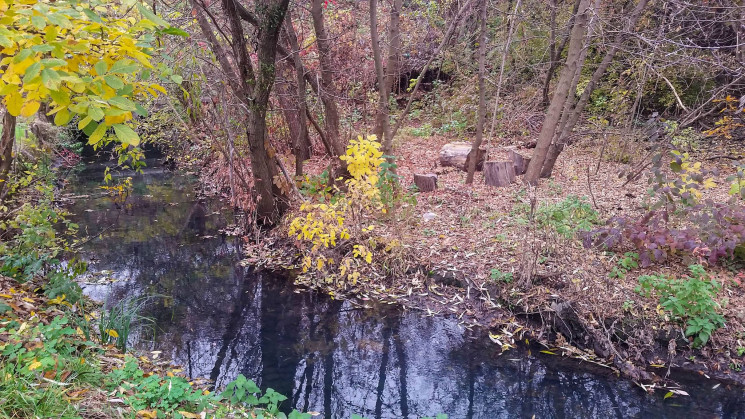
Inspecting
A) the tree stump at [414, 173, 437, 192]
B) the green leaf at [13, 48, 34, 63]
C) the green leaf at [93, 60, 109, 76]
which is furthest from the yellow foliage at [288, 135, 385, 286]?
the green leaf at [13, 48, 34, 63]

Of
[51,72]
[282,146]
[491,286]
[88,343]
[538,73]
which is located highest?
[538,73]

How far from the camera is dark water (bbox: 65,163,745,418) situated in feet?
13.6

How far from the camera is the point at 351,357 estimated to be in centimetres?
489

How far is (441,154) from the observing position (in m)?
10.0

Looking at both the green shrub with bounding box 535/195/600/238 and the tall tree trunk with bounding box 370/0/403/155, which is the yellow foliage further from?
the green shrub with bounding box 535/195/600/238

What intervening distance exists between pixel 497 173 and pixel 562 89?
1728 millimetres

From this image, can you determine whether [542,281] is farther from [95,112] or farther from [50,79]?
[50,79]

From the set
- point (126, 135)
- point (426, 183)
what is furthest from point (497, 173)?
point (126, 135)

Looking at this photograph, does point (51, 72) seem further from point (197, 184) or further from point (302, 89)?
point (197, 184)

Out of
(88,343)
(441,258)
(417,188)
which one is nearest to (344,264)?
(441,258)

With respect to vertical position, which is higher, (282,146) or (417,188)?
(282,146)

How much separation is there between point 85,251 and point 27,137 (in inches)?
145

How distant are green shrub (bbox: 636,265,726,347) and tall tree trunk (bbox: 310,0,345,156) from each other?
5.71 m

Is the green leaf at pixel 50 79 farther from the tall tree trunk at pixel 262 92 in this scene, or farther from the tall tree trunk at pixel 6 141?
the tall tree trunk at pixel 262 92
